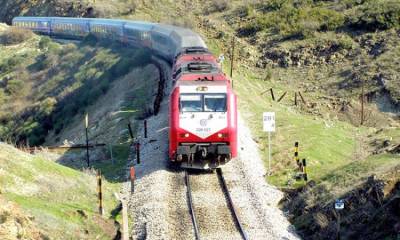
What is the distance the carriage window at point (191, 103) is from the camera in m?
21.3

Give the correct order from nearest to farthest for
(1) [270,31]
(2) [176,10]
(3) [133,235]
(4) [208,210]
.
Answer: (3) [133,235] → (4) [208,210] → (1) [270,31] → (2) [176,10]

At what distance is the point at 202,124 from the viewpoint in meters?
21.1

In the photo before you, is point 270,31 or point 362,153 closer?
point 362,153

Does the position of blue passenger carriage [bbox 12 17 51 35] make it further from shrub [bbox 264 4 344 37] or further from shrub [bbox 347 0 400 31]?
shrub [bbox 347 0 400 31]

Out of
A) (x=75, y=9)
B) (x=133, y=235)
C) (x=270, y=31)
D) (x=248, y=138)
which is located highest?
(x=75, y=9)

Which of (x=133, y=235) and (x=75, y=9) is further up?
(x=75, y=9)

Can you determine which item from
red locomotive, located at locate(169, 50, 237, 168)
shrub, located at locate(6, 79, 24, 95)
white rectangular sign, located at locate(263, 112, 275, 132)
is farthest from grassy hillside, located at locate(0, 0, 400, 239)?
shrub, located at locate(6, 79, 24, 95)

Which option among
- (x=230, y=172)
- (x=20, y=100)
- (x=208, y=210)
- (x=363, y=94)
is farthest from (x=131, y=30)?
(x=208, y=210)

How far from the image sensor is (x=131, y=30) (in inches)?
2256

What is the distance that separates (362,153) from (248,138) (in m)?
4.87

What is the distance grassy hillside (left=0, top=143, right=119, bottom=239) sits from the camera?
48.9 feet

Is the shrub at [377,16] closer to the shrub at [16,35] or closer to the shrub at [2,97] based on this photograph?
the shrub at [2,97]

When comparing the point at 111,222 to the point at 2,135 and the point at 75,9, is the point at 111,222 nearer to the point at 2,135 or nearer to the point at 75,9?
the point at 2,135

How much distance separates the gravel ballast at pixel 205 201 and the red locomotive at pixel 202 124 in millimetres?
618
